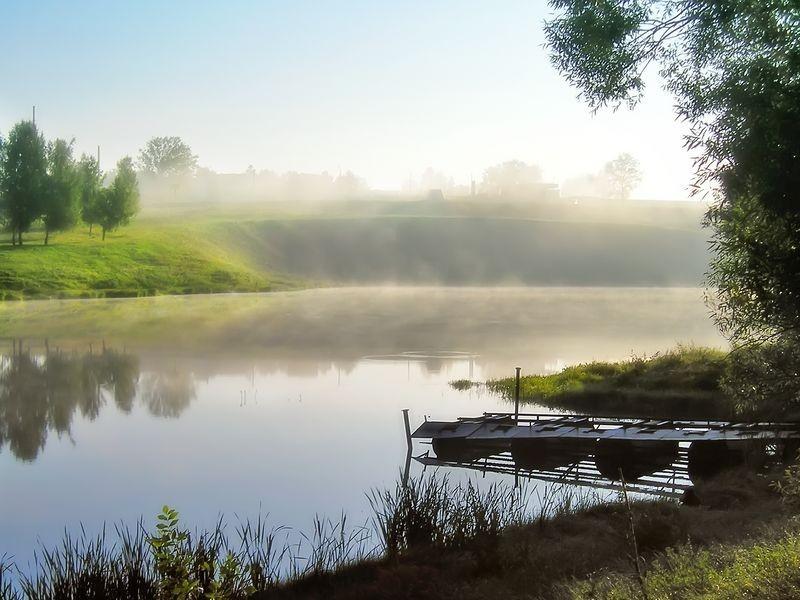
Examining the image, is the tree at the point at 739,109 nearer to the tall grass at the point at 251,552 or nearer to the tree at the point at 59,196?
the tall grass at the point at 251,552

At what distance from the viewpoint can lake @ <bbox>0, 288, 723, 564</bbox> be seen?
19.0m

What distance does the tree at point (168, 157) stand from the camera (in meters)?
179

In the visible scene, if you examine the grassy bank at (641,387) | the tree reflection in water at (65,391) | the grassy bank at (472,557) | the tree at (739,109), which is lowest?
the tree reflection in water at (65,391)

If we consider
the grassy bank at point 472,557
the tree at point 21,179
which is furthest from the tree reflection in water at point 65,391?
the tree at point 21,179

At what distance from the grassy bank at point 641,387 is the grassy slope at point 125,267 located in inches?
2081

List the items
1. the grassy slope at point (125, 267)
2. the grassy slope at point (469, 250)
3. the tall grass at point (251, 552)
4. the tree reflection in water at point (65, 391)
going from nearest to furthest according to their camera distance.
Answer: the tall grass at point (251, 552) → the tree reflection in water at point (65, 391) → the grassy slope at point (125, 267) → the grassy slope at point (469, 250)

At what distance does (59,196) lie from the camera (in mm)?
90000

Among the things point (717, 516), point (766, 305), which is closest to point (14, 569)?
point (717, 516)

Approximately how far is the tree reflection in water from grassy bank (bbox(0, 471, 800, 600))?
12.2 m

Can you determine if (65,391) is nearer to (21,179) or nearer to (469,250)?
(21,179)

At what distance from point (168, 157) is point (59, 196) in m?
92.3

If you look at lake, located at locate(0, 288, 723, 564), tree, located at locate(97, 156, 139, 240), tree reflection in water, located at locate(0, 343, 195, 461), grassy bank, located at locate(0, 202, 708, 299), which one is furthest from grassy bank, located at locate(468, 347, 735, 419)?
tree, located at locate(97, 156, 139, 240)

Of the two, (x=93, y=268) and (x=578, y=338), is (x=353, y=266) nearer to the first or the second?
(x=93, y=268)

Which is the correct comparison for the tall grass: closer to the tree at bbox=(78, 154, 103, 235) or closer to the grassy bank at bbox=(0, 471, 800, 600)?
the grassy bank at bbox=(0, 471, 800, 600)
